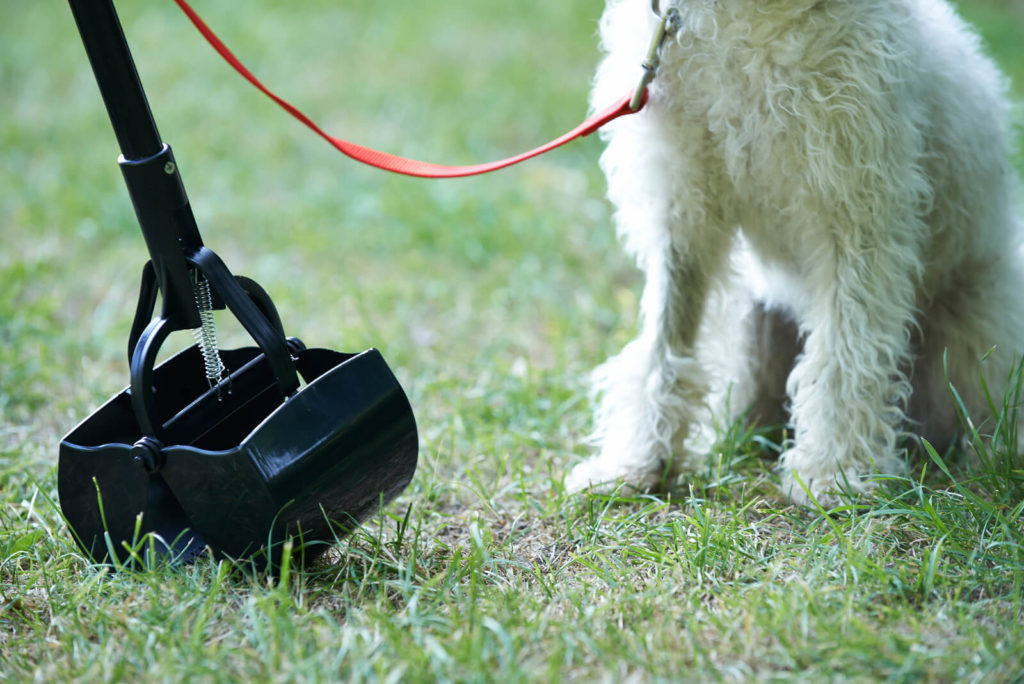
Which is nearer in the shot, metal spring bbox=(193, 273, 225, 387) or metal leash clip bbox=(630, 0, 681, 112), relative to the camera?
metal spring bbox=(193, 273, 225, 387)

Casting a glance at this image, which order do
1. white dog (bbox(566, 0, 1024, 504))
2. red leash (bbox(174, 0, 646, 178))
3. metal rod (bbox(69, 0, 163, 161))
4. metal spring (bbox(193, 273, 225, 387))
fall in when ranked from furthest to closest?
1. red leash (bbox(174, 0, 646, 178))
2. white dog (bbox(566, 0, 1024, 504))
3. metal spring (bbox(193, 273, 225, 387))
4. metal rod (bbox(69, 0, 163, 161))

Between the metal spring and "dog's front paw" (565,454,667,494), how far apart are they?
99cm

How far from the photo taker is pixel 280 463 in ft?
5.66

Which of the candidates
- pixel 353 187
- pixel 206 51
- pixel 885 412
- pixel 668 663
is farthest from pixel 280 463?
pixel 206 51

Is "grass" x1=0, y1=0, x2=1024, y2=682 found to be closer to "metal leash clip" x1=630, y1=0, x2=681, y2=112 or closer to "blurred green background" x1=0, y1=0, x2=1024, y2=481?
"blurred green background" x1=0, y1=0, x2=1024, y2=481

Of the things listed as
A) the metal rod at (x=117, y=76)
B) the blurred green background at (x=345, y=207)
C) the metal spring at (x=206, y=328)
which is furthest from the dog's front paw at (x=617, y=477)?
the metal rod at (x=117, y=76)

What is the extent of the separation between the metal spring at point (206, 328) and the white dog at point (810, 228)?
105 cm

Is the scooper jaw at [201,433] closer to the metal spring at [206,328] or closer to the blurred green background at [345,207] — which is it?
the metal spring at [206,328]

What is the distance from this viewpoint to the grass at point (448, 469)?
1638mm

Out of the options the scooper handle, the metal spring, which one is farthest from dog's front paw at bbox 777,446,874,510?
the scooper handle

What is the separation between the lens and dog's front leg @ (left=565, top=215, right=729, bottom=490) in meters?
2.42

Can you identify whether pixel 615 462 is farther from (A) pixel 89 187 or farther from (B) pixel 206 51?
(B) pixel 206 51

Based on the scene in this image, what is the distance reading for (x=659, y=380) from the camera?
2.46 meters

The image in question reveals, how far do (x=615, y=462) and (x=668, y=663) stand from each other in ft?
2.95
